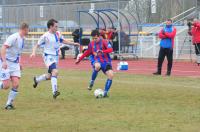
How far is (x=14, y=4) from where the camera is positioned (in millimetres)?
44625

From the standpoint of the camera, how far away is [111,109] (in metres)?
12.2

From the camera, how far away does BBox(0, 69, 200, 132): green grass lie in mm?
9984

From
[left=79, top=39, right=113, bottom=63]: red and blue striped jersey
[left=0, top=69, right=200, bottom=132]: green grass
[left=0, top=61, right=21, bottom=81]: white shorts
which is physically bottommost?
[left=0, top=69, right=200, bottom=132]: green grass

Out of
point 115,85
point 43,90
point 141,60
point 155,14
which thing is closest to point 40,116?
point 43,90

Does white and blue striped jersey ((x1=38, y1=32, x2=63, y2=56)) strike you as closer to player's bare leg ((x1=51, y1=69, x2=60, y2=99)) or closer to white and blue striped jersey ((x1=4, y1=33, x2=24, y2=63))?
player's bare leg ((x1=51, y1=69, x2=60, y2=99))

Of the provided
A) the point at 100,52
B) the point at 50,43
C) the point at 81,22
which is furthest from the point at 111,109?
the point at 81,22

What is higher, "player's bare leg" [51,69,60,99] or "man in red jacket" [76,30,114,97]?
"man in red jacket" [76,30,114,97]

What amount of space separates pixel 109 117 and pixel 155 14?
27405 millimetres

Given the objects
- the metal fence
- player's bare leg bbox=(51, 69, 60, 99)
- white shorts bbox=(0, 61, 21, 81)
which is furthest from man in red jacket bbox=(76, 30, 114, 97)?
the metal fence

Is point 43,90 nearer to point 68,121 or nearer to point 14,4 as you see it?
point 68,121

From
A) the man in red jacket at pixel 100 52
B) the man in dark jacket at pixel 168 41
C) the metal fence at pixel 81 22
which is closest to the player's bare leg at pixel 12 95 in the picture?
the man in red jacket at pixel 100 52

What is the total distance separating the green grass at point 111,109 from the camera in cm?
998

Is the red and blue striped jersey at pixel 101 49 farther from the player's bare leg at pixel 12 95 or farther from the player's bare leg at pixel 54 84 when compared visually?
the player's bare leg at pixel 12 95

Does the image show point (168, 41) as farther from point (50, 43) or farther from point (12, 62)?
point (12, 62)
